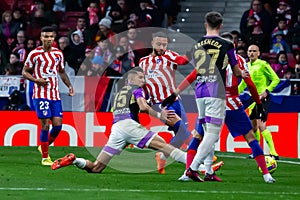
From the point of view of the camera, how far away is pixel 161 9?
25859mm

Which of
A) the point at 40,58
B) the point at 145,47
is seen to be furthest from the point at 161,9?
the point at 40,58

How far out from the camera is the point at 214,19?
496 inches

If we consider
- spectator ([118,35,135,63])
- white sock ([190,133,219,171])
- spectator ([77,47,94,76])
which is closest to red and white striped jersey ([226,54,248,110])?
white sock ([190,133,219,171])

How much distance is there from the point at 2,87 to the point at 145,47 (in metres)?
3.72

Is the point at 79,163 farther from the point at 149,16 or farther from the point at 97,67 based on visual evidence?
the point at 149,16

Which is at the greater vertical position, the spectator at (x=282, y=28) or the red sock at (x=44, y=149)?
the spectator at (x=282, y=28)

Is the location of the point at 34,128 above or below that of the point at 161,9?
below

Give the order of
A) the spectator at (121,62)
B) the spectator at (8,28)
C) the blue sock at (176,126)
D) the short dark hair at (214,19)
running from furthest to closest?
the spectator at (8,28) < the spectator at (121,62) < the blue sock at (176,126) < the short dark hair at (214,19)

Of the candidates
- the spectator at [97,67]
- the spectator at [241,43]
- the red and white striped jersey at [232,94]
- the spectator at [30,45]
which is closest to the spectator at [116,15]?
the spectator at [97,67]

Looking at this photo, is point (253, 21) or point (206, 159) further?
point (253, 21)

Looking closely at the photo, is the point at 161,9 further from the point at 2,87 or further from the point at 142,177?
the point at 142,177

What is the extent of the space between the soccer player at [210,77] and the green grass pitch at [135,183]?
634mm

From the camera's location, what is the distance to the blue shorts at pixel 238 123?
13125 mm

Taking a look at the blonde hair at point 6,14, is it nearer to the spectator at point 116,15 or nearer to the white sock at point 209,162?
the spectator at point 116,15
